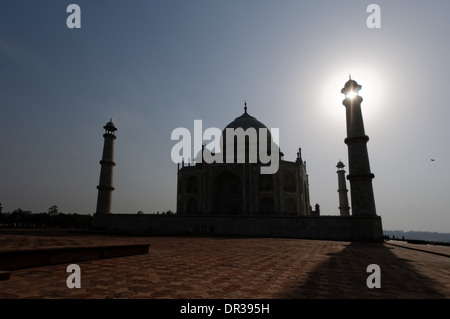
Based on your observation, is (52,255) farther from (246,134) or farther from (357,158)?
(246,134)

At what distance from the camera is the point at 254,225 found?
25.7 metres

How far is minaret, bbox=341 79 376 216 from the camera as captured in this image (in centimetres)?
2217

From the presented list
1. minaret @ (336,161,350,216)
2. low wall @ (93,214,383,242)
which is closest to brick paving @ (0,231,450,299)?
low wall @ (93,214,383,242)

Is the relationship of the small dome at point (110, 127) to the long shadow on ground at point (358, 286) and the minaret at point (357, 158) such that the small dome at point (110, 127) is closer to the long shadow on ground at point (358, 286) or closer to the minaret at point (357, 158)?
the minaret at point (357, 158)

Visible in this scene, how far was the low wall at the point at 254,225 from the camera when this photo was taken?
70.8 feet

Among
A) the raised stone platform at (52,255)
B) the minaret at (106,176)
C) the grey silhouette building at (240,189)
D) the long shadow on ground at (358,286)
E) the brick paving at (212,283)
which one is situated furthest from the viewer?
the grey silhouette building at (240,189)

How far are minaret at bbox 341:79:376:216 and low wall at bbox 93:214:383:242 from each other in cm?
122

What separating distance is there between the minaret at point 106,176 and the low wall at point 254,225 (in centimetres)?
127

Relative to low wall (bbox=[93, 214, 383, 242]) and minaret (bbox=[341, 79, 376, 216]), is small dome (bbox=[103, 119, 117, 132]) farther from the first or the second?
minaret (bbox=[341, 79, 376, 216])

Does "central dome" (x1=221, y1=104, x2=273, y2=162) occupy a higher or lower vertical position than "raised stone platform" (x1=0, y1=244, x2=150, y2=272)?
higher

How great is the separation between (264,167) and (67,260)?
29.2 meters

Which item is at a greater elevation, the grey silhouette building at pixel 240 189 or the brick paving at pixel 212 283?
the grey silhouette building at pixel 240 189

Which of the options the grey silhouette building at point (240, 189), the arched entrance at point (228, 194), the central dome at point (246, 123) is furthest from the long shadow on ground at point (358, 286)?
the central dome at point (246, 123)
